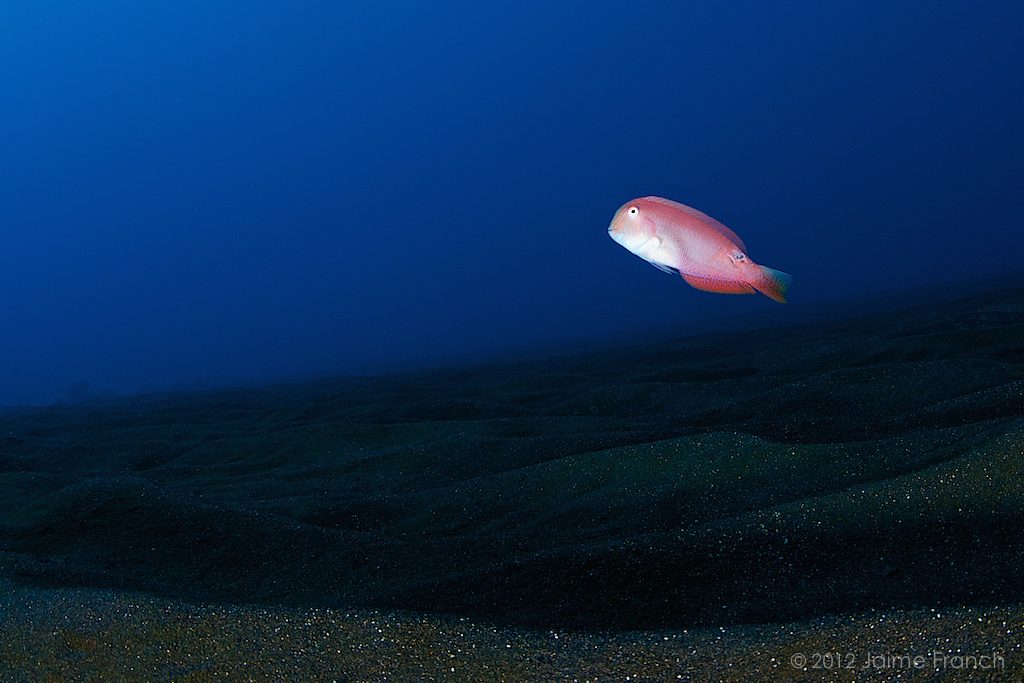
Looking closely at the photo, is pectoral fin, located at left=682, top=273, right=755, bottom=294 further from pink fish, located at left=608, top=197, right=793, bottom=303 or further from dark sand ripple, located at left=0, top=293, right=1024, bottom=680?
dark sand ripple, located at left=0, top=293, right=1024, bottom=680

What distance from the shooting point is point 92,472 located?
3723mm

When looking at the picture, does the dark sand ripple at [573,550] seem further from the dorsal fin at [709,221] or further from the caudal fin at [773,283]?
the dorsal fin at [709,221]

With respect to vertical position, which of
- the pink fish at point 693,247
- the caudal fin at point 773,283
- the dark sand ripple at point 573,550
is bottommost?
the dark sand ripple at point 573,550

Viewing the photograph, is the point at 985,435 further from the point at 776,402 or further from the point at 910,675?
the point at 776,402

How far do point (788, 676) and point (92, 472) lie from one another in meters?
4.01

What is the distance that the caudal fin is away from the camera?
1.63 m

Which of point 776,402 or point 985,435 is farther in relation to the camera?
point 776,402

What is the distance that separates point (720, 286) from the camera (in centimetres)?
174

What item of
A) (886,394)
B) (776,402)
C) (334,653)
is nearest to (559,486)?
(334,653)

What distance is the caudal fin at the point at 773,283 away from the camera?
5.33ft

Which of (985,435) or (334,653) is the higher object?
(985,435)

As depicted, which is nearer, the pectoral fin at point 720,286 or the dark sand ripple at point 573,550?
the dark sand ripple at point 573,550

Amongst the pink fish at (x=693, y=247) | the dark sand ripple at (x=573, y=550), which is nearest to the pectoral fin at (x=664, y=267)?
the pink fish at (x=693, y=247)

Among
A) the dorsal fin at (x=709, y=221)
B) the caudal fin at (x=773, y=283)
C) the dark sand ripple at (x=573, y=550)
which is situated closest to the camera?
the dark sand ripple at (x=573, y=550)
